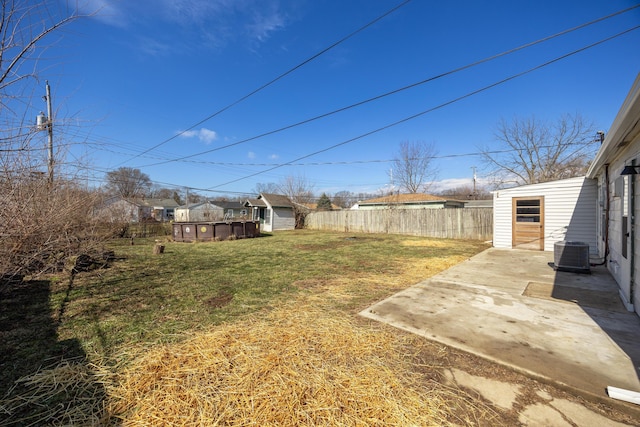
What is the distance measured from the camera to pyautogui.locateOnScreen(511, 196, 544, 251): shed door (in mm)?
9125

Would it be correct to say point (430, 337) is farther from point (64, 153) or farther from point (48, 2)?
point (64, 153)

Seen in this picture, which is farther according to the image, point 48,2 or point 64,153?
point 64,153

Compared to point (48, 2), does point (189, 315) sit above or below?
below

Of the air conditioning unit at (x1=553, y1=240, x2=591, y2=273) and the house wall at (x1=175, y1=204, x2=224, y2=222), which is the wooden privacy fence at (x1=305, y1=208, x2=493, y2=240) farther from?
the house wall at (x1=175, y1=204, x2=224, y2=222)

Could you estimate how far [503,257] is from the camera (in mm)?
7754

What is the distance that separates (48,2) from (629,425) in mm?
5299

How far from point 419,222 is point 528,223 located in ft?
20.7

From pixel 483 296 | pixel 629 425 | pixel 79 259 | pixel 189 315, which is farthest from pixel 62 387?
pixel 79 259

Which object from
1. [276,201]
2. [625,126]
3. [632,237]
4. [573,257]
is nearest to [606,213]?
[573,257]

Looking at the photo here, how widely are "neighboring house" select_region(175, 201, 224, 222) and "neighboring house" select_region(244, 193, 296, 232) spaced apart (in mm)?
3787

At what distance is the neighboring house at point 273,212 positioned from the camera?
20.9 metres

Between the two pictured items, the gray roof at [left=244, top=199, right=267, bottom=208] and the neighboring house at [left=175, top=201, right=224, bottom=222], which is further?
the neighboring house at [left=175, top=201, right=224, bottom=222]

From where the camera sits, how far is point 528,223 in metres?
9.39

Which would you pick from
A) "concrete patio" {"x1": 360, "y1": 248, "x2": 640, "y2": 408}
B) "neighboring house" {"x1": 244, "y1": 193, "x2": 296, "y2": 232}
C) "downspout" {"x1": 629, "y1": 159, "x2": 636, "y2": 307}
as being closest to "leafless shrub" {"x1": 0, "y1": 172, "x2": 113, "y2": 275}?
"concrete patio" {"x1": 360, "y1": 248, "x2": 640, "y2": 408}
